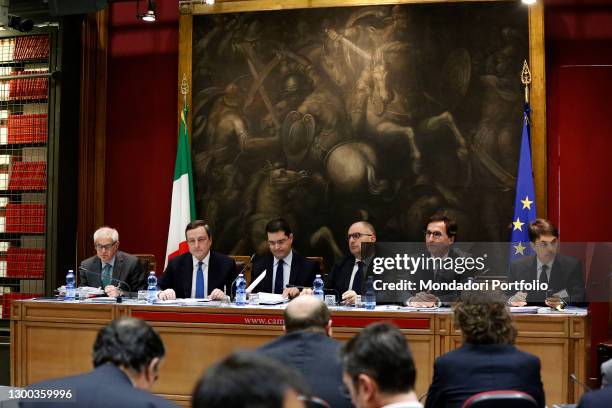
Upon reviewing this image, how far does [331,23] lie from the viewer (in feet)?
26.0

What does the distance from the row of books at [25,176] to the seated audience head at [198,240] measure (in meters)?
2.28

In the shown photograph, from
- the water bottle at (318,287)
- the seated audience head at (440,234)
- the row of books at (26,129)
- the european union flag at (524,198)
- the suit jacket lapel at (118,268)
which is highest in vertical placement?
the row of books at (26,129)

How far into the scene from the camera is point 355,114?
7840mm

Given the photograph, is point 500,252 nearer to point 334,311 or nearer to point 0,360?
point 334,311

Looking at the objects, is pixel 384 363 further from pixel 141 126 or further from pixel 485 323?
pixel 141 126

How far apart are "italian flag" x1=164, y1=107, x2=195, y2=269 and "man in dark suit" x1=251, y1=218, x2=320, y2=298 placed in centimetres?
165

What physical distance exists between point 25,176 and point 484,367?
603 centimetres

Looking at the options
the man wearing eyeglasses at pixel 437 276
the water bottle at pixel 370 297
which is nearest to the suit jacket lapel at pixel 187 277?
the water bottle at pixel 370 297

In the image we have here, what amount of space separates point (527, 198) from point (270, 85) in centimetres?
271

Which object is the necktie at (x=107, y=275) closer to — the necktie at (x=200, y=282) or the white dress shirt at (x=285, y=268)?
the necktie at (x=200, y=282)

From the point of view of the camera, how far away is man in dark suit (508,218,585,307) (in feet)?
18.4

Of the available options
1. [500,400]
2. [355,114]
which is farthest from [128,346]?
[355,114]

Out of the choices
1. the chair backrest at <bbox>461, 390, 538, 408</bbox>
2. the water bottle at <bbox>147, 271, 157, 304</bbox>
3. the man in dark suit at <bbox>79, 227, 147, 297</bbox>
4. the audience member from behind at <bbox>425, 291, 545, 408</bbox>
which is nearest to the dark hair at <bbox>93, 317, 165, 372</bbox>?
the chair backrest at <bbox>461, 390, 538, 408</bbox>

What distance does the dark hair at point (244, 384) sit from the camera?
1229mm
